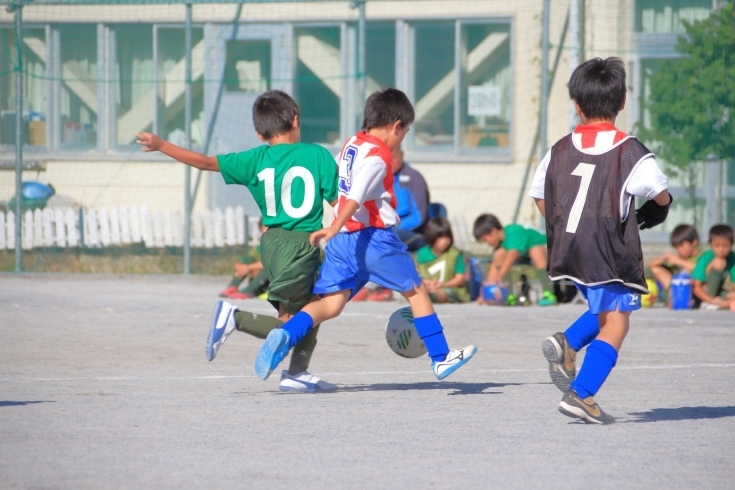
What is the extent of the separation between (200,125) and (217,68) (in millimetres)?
1097

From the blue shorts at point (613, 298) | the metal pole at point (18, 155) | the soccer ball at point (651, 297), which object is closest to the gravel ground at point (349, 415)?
the blue shorts at point (613, 298)

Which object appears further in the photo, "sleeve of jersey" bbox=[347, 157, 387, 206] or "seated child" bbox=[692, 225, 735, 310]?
"seated child" bbox=[692, 225, 735, 310]

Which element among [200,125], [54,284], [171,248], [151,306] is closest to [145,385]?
[151,306]

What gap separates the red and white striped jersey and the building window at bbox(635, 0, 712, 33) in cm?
983

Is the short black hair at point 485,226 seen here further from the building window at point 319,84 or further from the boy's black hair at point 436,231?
the building window at point 319,84

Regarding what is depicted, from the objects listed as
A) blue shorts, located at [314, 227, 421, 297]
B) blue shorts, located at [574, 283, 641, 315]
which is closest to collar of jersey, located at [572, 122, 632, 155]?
blue shorts, located at [574, 283, 641, 315]

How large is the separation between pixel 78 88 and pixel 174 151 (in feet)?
42.0

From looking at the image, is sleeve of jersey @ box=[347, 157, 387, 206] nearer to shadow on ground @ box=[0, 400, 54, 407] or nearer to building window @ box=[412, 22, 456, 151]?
shadow on ground @ box=[0, 400, 54, 407]

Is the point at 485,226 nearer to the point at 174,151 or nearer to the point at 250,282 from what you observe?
the point at 250,282

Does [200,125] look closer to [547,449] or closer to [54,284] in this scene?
[54,284]

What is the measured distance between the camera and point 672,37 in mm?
15484

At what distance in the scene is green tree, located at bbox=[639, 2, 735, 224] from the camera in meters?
14.3

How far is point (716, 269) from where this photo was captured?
38.7 feet

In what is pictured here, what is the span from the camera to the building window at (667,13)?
15.5 metres
